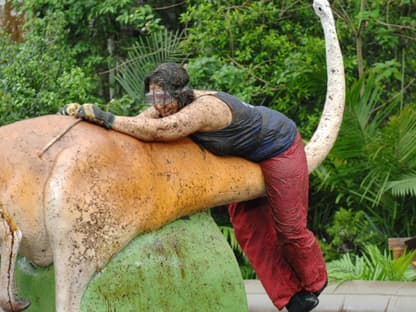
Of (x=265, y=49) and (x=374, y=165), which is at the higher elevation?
(x=265, y=49)

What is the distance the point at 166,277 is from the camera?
486 centimetres

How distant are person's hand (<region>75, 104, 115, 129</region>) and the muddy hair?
0.32 m

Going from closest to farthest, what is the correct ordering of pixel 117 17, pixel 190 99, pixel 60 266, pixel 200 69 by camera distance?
pixel 60 266, pixel 190 99, pixel 200 69, pixel 117 17

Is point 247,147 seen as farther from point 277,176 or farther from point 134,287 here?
point 134,287

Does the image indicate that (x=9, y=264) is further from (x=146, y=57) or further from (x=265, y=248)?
(x=146, y=57)

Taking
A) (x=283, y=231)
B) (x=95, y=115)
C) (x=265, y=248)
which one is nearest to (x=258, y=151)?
(x=283, y=231)

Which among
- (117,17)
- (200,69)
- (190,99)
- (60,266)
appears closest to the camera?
(60,266)

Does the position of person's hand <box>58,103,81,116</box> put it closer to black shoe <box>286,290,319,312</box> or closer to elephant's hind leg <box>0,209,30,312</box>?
elephant's hind leg <box>0,209,30,312</box>

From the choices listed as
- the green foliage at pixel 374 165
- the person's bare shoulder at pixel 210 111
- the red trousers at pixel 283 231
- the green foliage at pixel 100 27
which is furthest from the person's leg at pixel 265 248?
the green foliage at pixel 100 27

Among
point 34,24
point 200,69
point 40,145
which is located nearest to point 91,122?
point 40,145

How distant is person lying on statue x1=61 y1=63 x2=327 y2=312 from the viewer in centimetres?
481

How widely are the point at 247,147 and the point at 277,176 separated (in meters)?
0.19

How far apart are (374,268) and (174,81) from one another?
335cm

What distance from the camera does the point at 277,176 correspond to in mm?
5227
